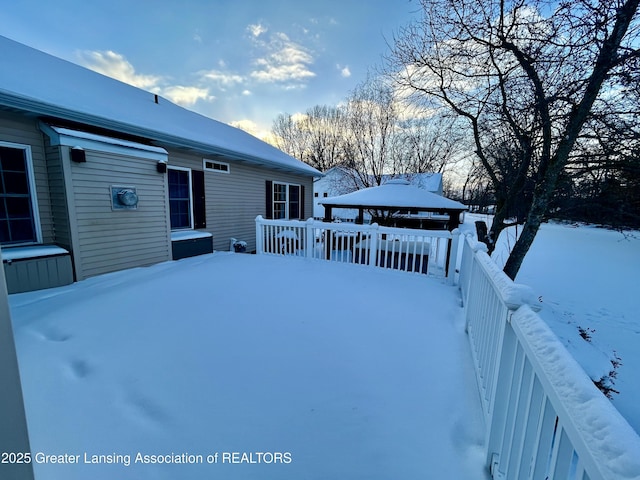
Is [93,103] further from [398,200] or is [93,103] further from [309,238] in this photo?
[398,200]

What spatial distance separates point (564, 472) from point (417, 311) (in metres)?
2.79

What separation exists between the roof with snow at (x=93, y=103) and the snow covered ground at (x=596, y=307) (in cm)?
881

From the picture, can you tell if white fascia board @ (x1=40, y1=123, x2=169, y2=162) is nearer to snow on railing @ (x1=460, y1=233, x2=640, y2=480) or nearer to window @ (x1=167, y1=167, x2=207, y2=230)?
window @ (x1=167, y1=167, x2=207, y2=230)

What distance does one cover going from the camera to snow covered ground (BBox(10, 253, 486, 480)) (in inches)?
60.6

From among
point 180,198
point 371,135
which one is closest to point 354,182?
point 371,135

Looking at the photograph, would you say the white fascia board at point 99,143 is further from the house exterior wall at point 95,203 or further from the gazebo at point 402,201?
the gazebo at point 402,201

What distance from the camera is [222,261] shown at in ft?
19.6

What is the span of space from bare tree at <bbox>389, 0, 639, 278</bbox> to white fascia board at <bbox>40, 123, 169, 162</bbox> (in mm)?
6706

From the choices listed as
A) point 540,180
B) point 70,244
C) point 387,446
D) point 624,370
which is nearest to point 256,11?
point 70,244

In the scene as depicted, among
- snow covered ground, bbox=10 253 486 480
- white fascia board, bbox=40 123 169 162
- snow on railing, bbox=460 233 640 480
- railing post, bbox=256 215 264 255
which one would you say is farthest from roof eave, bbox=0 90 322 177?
snow on railing, bbox=460 233 640 480

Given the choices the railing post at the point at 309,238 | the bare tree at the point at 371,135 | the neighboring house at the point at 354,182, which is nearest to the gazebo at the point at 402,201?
the railing post at the point at 309,238

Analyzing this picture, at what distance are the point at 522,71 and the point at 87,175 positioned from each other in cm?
888

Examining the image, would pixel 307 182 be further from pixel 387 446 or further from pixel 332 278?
pixel 387 446

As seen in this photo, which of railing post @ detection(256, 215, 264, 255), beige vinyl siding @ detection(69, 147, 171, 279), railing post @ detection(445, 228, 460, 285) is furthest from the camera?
Answer: railing post @ detection(256, 215, 264, 255)
